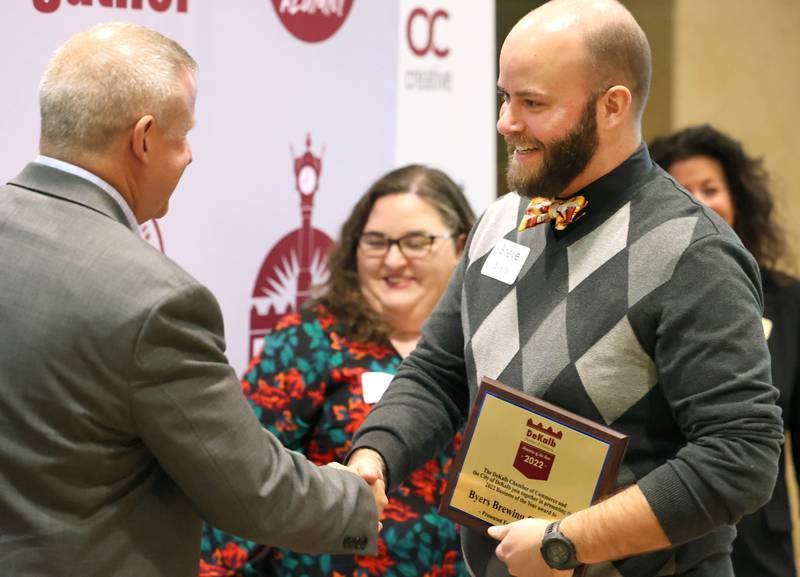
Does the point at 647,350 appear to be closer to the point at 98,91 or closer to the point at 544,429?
the point at 544,429

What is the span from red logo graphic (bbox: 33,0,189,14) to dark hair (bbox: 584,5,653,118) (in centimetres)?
144

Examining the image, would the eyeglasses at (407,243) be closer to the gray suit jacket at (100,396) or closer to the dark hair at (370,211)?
the dark hair at (370,211)

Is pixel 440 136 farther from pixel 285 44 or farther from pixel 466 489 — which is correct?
pixel 466 489

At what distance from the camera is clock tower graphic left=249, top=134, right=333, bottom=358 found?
11.4ft

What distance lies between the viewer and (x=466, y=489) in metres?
2.25

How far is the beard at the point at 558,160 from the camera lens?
7.02 ft

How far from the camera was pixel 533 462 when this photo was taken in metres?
2.15

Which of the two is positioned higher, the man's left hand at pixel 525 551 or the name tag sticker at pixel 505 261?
the name tag sticker at pixel 505 261

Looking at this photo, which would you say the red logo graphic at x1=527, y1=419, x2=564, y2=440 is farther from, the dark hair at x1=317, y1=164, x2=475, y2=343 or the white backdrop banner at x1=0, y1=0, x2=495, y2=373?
the white backdrop banner at x1=0, y1=0, x2=495, y2=373

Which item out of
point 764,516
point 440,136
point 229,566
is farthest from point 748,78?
point 229,566

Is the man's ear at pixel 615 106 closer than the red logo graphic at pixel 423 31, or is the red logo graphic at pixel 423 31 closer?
the man's ear at pixel 615 106

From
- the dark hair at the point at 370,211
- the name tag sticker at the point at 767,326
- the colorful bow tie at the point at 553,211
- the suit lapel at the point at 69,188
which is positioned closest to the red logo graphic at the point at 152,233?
the dark hair at the point at 370,211

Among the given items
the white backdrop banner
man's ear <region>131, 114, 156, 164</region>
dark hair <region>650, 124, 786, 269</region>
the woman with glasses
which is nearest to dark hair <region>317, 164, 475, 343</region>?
the woman with glasses

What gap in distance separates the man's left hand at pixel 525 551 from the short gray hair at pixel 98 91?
3.31 feet
